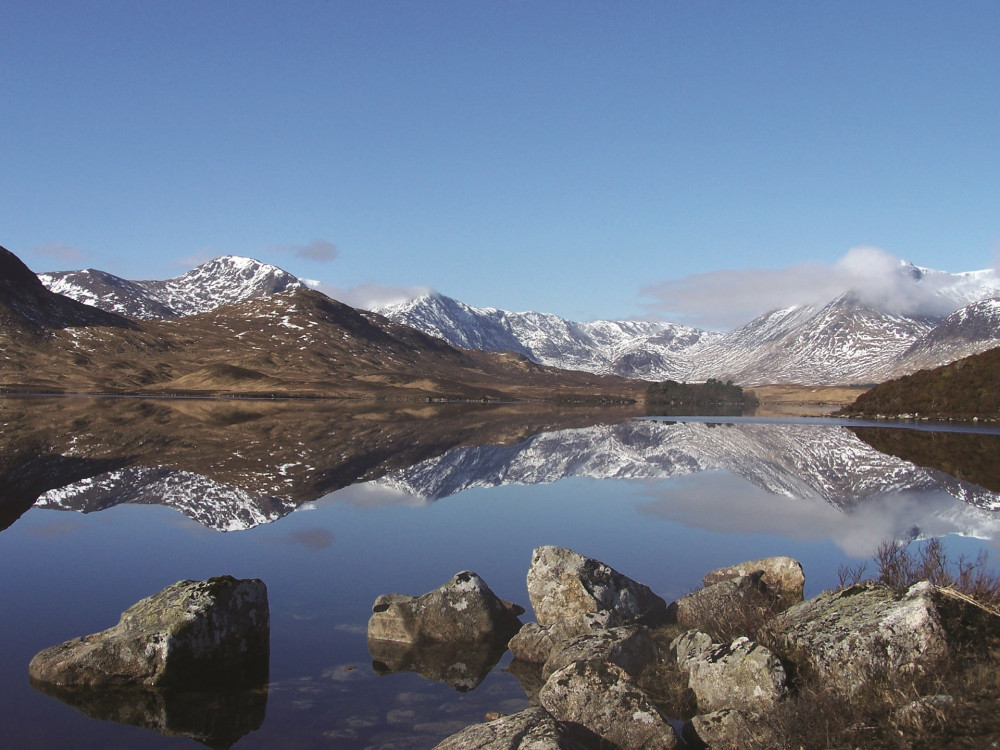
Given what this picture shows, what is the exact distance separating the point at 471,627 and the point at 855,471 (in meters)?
39.3

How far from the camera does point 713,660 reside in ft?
42.7

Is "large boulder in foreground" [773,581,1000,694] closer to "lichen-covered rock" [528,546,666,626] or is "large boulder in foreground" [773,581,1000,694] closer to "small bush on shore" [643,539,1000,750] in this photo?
"small bush on shore" [643,539,1000,750]

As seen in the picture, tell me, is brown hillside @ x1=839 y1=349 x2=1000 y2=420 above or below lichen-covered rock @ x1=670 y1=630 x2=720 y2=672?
above

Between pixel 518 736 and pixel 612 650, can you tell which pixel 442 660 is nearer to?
pixel 612 650

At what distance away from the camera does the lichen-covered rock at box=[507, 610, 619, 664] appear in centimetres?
1636

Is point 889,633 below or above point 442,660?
above

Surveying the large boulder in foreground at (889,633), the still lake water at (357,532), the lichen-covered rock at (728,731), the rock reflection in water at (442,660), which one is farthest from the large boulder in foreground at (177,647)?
the large boulder in foreground at (889,633)

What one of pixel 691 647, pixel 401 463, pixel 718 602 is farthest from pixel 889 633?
pixel 401 463

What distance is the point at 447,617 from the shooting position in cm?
1769

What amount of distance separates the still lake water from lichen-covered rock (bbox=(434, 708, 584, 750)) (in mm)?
1804

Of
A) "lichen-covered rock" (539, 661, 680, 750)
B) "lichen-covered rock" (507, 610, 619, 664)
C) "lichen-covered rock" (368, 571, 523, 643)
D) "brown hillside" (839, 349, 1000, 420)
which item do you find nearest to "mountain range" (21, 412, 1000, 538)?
"lichen-covered rock" (368, 571, 523, 643)

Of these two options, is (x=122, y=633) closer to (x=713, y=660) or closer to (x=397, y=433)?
(x=713, y=660)

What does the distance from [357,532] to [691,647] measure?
16.9m

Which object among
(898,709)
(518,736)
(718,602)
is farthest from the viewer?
(718,602)
